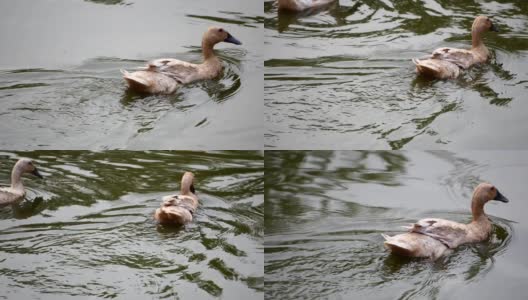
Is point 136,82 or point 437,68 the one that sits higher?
point 437,68

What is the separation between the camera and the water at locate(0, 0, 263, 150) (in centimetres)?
689

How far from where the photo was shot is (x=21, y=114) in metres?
6.99

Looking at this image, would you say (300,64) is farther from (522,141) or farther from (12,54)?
(12,54)

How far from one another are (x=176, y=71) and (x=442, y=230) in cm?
271

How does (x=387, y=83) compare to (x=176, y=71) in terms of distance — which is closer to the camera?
(x=387, y=83)

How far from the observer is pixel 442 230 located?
6.31 metres

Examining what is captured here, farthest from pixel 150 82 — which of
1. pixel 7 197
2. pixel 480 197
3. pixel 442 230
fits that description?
pixel 480 197

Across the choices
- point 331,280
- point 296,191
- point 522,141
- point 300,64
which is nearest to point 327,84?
point 300,64

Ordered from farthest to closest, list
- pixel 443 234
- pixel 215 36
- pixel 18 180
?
pixel 215 36
pixel 18 180
pixel 443 234

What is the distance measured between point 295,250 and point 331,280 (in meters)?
0.48

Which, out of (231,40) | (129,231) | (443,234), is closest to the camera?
(443,234)

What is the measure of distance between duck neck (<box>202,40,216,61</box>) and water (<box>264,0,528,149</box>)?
50cm

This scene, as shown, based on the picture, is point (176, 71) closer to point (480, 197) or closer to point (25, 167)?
point (25, 167)

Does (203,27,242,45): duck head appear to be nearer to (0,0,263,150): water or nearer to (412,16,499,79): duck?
(0,0,263,150): water
